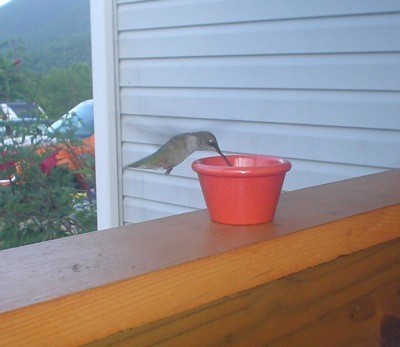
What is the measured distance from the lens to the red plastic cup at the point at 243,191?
95 cm

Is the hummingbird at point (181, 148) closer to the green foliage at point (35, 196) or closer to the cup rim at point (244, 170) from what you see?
the cup rim at point (244, 170)

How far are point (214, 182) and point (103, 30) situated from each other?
260 centimetres

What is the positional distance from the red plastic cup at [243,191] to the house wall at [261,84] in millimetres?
779

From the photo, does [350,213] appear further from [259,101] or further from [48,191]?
[48,191]

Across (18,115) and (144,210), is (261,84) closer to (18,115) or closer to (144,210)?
(144,210)

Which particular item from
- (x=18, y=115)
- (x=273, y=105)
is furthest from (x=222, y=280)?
(x=18, y=115)

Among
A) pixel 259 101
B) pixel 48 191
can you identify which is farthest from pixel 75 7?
pixel 259 101

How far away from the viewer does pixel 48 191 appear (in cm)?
398

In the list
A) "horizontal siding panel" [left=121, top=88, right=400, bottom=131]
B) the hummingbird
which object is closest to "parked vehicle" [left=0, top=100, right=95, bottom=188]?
"horizontal siding panel" [left=121, top=88, right=400, bottom=131]

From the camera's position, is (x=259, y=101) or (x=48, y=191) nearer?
(x=259, y=101)

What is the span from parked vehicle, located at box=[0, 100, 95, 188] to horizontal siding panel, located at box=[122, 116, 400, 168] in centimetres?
103

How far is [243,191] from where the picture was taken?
96 cm

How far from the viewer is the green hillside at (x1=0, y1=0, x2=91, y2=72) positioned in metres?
4.26

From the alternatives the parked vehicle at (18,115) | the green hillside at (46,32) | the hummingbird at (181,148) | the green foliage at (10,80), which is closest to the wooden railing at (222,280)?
the hummingbird at (181,148)
